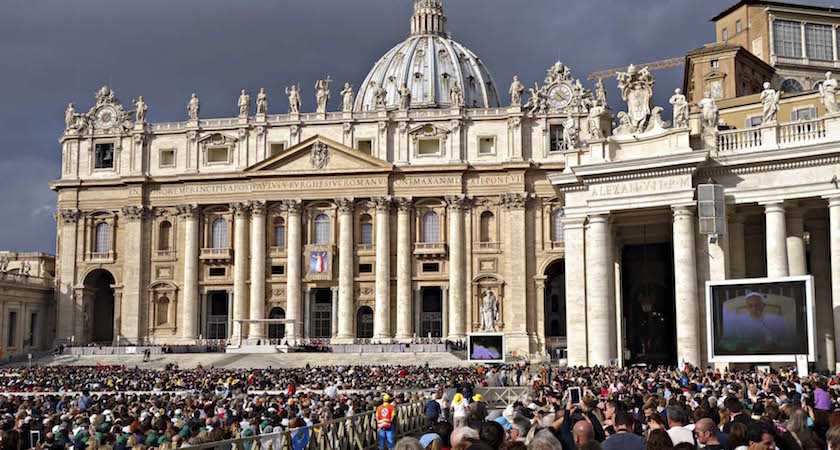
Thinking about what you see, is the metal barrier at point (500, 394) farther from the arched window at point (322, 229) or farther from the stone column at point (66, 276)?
the stone column at point (66, 276)

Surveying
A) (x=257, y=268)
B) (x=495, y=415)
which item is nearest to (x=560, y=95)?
(x=257, y=268)

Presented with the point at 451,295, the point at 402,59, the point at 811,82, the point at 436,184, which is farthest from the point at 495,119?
the point at 402,59

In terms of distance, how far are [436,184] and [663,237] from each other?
37944 mm

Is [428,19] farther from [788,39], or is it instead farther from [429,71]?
[788,39]

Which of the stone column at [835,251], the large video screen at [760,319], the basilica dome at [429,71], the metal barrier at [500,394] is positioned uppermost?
the basilica dome at [429,71]

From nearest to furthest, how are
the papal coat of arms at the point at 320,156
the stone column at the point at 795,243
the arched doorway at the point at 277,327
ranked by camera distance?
the stone column at the point at 795,243 → the papal coat of arms at the point at 320,156 → the arched doorway at the point at 277,327

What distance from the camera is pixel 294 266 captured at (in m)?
79.3

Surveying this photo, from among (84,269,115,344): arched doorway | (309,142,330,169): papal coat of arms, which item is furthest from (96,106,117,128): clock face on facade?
(309,142,330,169): papal coat of arms

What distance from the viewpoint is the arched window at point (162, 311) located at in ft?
270

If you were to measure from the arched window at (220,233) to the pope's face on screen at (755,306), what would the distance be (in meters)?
58.3

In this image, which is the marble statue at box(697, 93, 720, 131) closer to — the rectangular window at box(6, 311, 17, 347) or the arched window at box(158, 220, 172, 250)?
the arched window at box(158, 220, 172, 250)

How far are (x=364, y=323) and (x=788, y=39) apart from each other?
40.6 metres

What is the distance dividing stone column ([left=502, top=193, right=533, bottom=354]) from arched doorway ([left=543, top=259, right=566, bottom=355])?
2.18m

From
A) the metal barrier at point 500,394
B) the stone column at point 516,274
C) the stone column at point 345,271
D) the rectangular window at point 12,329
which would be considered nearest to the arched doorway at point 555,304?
the stone column at point 516,274
